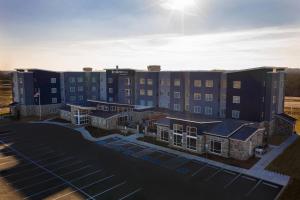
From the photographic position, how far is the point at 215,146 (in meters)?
37.1

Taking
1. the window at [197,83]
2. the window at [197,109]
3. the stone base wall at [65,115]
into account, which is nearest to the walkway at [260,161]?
the window at [197,109]

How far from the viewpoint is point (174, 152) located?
125 feet

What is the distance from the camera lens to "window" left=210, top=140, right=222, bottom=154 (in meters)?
36.6

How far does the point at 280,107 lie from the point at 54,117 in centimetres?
6127

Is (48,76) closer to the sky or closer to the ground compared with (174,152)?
closer to the sky

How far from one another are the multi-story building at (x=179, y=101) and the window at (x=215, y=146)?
11 centimetres

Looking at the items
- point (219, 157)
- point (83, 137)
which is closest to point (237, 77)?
point (219, 157)

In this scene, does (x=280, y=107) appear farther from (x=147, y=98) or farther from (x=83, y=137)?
(x=83, y=137)

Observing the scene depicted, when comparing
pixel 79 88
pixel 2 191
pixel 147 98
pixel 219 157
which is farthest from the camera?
pixel 79 88

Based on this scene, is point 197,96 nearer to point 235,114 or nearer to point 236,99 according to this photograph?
point 236,99

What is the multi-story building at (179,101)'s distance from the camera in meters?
38.4

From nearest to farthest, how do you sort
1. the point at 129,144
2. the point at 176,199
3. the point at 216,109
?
the point at 176,199, the point at 129,144, the point at 216,109

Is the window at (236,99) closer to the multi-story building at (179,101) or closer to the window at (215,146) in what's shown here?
the multi-story building at (179,101)

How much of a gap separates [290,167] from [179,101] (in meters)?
30.3
